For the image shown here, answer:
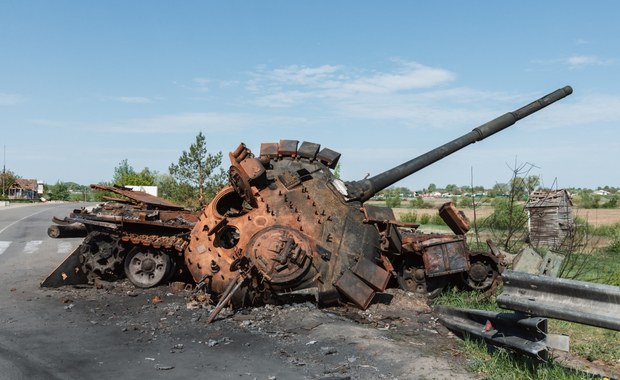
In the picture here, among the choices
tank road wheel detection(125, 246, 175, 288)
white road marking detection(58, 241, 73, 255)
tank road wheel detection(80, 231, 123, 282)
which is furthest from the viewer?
white road marking detection(58, 241, 73, 255)

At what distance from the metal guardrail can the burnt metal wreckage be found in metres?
3.47

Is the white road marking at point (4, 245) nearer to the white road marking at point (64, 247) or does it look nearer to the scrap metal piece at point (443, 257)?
the white road marking at point (64, 247)

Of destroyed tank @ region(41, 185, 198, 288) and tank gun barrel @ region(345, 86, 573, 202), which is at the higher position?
tank gun barrel @ region(345, 86, 573, 202)

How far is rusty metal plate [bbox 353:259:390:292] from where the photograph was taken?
8797mm

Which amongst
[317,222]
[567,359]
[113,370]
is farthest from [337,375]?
[317,222]

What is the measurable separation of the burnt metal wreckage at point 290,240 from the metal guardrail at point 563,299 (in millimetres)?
3469

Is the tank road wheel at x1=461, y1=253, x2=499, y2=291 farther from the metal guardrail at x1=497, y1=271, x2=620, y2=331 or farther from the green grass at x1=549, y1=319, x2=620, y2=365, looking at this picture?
→ the metal guardrail at x1=497, y1=271, x2=620, y2=331

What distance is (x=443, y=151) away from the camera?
1088 cm

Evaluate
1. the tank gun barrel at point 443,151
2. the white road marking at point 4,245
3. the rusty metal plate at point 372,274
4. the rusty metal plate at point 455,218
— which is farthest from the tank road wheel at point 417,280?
the white road marking at point 4,245

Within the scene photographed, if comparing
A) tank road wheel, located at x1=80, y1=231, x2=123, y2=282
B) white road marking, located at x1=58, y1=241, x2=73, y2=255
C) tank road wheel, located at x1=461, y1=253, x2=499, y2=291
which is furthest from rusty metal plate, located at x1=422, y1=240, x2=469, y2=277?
white road marking, located at x1=58, y1=241, x2=73, y2=255

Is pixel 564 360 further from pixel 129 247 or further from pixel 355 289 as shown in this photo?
pixel 129 247

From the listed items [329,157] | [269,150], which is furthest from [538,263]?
[269,150]

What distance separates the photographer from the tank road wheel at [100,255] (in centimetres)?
1116

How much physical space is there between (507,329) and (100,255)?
7.99 metres
